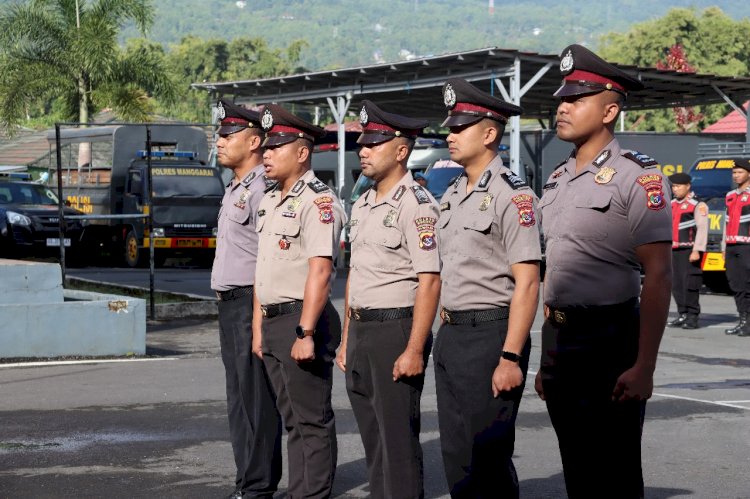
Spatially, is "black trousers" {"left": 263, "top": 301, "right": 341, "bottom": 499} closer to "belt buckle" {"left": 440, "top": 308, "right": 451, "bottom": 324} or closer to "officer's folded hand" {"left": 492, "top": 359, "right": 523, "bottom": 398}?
"belt buckle" {"left": 440, "top": 308, "right": 451, "bottom": 324}

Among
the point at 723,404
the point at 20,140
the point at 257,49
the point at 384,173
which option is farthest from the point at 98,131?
the point at 257,49

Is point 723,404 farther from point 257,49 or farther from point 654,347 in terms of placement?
point 257,49

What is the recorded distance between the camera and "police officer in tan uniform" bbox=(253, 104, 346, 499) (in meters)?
6.05

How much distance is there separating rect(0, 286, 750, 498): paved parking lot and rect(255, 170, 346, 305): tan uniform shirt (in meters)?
1.34

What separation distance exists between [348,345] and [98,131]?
82.2 feet

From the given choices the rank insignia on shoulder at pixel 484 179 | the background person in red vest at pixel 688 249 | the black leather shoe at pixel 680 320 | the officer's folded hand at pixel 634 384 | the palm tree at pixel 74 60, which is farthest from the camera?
the palm tree at pixel 74 60

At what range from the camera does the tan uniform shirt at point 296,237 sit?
6.06 meters

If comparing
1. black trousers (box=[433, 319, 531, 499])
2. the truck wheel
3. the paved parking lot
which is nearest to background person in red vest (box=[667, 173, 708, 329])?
the paved parking lot

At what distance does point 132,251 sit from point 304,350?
21049 mm

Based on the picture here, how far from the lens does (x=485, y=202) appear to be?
5.22 m

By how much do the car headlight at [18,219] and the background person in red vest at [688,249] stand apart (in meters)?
15.5

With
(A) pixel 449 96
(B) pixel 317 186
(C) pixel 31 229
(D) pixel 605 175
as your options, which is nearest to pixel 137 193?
(C) pixel 31 229

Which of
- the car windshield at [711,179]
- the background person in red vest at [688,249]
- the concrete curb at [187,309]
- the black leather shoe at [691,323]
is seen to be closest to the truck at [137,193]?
the concrete curb at [187,309]

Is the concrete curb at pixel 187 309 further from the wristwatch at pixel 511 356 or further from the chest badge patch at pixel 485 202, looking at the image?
the wristwatch at pixel 511 356
